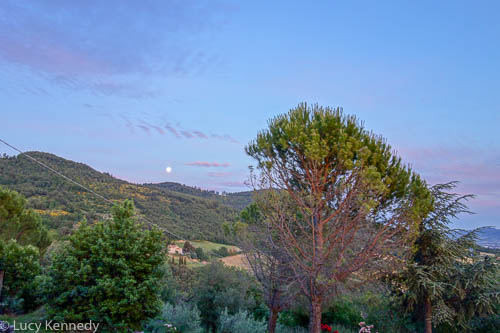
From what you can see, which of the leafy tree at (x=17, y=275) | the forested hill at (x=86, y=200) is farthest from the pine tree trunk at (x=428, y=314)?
the forested hill at (x=86, y=200)

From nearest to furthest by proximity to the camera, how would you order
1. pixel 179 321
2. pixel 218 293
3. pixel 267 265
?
pixel 179 321 → pixel 267 265 → pixel 218 293

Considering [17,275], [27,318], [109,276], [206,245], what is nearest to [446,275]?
[109,276]

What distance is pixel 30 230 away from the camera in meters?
11.5

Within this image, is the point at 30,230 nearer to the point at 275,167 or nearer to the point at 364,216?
the point at 275,167

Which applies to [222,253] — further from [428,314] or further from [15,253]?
[15,253]

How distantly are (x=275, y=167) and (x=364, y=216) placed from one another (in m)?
2.74

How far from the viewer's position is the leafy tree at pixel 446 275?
870 centimetres

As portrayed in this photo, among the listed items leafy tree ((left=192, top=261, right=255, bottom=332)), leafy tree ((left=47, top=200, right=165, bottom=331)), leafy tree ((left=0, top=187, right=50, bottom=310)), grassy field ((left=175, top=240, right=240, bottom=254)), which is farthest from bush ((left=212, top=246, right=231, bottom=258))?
leafy tree ((left=47, top=200, right=165, bottom=331))

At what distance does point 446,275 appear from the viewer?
9117mm

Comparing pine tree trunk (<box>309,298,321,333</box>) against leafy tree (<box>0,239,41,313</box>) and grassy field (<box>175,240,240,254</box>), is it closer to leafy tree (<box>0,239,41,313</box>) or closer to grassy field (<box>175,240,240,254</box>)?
leafy tree (<box>0,239,41,313</box>)

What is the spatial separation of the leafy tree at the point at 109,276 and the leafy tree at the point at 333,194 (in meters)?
3.39

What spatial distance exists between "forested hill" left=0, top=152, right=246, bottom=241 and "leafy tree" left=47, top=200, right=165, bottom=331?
16570 mm

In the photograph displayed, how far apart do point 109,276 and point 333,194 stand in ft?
18.8

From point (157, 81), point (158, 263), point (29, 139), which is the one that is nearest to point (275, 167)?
point (158, 263)
